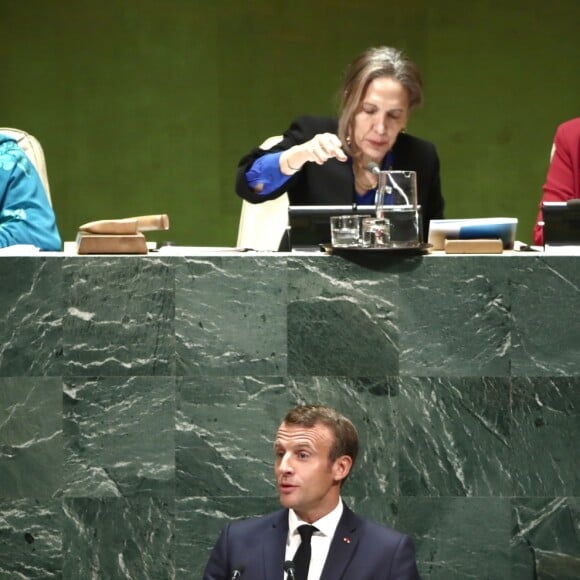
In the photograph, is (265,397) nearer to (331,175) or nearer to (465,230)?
(465,230)

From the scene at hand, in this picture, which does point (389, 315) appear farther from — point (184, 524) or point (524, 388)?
point (184, 524)

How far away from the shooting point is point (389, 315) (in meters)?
3.42

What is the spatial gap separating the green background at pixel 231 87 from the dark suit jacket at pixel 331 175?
2.06 m

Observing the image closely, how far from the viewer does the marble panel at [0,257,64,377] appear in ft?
11.2

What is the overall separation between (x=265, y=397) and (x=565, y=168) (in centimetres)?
168

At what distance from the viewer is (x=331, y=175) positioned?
420 centimetres

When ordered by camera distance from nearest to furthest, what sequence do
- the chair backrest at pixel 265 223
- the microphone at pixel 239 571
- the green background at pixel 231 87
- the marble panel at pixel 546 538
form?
the microphone at pixel 239 571 < the marble panel at pixel 546 538 < the chair backrest at pixel 265 223 < the green background at pixel 231 87

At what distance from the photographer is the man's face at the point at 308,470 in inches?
119

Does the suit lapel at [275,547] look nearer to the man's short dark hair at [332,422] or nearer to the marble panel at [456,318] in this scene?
the man's short dark hair at [332,422]

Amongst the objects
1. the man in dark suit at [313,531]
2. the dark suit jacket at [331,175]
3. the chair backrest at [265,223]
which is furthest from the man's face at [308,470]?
the chair backrest at [265,223]

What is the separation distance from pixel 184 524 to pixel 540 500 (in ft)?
2.97

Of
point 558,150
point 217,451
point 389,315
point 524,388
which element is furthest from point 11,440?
point 558,150

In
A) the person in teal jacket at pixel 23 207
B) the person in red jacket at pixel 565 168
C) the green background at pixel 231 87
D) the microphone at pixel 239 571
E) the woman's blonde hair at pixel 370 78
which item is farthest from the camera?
the green background at pixel 231 87

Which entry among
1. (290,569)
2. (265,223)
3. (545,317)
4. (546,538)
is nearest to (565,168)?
(265,223)
